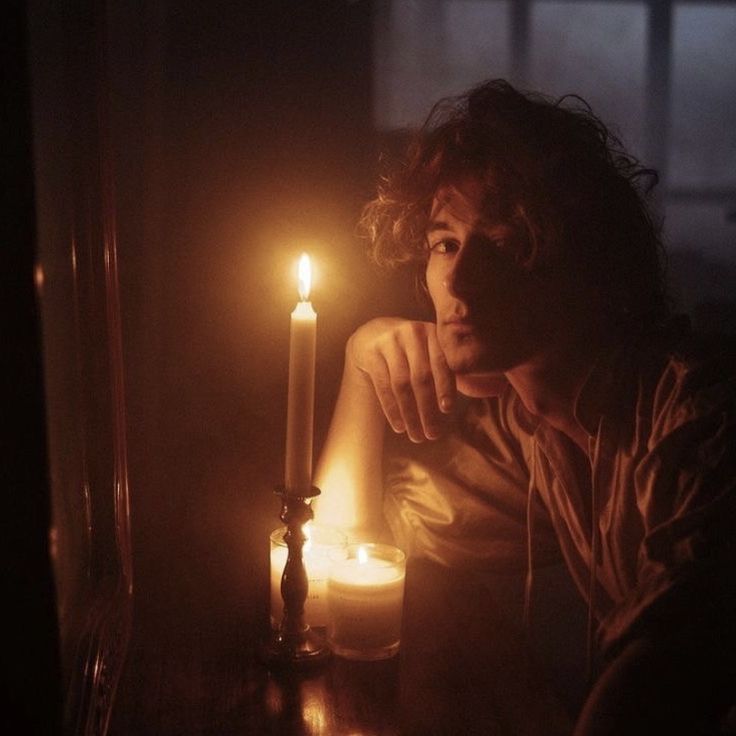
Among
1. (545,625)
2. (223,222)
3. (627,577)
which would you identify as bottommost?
(545,625)

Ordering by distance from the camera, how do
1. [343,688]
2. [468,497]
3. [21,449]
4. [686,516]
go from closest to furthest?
[21,449] → [686,516] → [343,688] → [468,497]

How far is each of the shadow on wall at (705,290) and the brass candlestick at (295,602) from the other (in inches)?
18.9

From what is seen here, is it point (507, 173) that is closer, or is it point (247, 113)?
point (507, 173)

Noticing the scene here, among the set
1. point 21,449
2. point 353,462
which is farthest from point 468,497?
point 21,449

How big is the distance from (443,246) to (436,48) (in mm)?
234

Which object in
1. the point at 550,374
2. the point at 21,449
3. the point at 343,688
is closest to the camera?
the point at 21,449

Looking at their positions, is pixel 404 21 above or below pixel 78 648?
above

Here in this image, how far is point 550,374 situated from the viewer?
0.95 meters

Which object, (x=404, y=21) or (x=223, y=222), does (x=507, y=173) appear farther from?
(x=223, y=222)

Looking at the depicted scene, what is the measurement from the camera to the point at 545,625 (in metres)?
1.07

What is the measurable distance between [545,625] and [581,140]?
577 mm

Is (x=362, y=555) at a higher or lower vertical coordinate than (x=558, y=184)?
lower

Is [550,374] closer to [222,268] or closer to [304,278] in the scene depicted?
[304,278]

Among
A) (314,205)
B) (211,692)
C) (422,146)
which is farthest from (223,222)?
(211,692)
